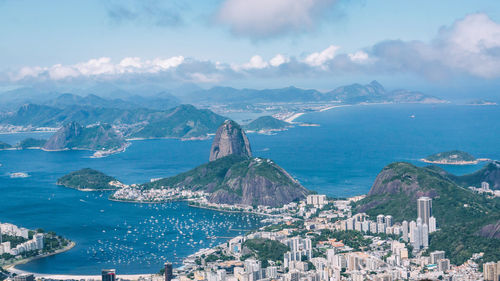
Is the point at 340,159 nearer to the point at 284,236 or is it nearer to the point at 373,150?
the point at 373,150

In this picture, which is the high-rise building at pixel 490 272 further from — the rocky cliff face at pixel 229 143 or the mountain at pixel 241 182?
the rocky cliff face at pixel 229 143

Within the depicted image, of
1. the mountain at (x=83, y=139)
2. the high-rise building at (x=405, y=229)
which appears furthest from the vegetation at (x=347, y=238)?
the mountain at (x=83, y=139)

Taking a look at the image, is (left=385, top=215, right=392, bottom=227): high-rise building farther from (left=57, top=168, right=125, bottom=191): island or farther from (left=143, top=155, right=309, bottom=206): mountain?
(left=57, top=168, right=125, bottom=191): island

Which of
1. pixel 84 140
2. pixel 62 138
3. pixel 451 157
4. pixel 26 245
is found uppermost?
pixel 62 138

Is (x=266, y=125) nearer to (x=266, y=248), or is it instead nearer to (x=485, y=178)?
(x=485, y=178)

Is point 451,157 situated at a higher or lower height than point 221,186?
higher

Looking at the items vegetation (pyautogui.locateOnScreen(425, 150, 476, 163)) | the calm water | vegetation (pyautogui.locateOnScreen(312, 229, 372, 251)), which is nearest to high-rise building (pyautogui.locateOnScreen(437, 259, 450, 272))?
vegetation (pyautogui.locateOnScreen(312, 229, 372, 251))

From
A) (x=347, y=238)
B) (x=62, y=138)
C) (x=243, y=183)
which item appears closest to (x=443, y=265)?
(x=347, y=238)

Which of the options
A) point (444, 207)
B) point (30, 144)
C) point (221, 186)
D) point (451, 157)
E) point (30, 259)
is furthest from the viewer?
point (30, 144)
